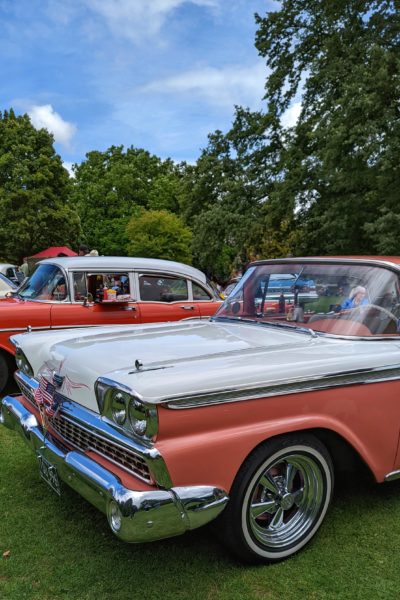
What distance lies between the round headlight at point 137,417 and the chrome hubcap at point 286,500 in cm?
70

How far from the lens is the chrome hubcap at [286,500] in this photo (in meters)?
2.80

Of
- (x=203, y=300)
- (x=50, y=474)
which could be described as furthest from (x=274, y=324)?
(x=203, y=300)

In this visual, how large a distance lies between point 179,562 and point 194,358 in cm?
110

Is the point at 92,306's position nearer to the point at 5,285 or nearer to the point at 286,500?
the point at 286,500

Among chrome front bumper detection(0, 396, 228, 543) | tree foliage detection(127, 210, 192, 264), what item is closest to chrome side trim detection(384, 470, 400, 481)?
chrome front bumper detection(0, 396, 228, 543)

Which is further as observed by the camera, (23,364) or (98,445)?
(23,364)

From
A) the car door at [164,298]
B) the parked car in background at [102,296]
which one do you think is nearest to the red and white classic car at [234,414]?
the parked car in background at [102,296]

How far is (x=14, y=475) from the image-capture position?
13.2ft

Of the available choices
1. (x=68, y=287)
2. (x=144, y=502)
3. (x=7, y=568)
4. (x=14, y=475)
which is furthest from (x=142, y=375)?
(x=68, y=287)

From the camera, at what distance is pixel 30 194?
33.2 m

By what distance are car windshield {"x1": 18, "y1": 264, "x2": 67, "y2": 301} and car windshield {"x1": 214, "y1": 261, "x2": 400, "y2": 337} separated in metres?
3.10

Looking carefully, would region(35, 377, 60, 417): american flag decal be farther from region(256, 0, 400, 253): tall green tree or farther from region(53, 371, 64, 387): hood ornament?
region(256, 0, 400, 253): tall green tree

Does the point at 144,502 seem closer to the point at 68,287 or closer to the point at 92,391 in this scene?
the point at 92,391

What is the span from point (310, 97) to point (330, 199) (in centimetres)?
456
